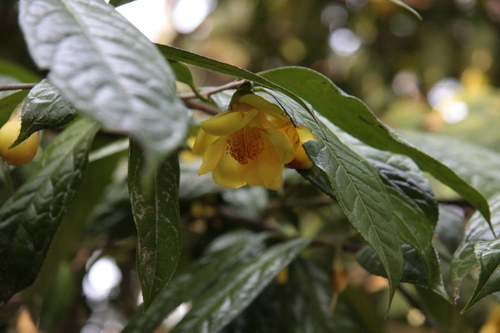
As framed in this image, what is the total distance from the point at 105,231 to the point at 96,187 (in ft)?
0.67

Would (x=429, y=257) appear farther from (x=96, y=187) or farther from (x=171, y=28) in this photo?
(x=171, y=28)

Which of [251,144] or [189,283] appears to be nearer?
[251,144]

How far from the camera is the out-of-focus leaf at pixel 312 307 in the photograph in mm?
739

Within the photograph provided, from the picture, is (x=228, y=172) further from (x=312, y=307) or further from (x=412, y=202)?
(x=312, y=307)

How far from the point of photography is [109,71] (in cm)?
25

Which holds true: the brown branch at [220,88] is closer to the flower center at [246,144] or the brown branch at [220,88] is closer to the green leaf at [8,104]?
the flower center at [246,144]

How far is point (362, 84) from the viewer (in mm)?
2027

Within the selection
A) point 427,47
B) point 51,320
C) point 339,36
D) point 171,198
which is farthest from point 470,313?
point 339,36

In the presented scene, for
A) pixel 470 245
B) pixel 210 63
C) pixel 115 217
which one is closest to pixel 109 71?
pixel 210 63

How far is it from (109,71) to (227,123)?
0.56 feet

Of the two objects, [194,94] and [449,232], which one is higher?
[194,94]

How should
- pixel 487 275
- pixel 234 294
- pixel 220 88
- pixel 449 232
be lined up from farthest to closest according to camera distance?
pixel 449 232 < pixel 234 294 < pixel 220 88 < pixel 487 275

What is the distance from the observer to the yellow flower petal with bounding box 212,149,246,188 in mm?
461

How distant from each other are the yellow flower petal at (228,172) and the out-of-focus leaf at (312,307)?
1.28 ft
